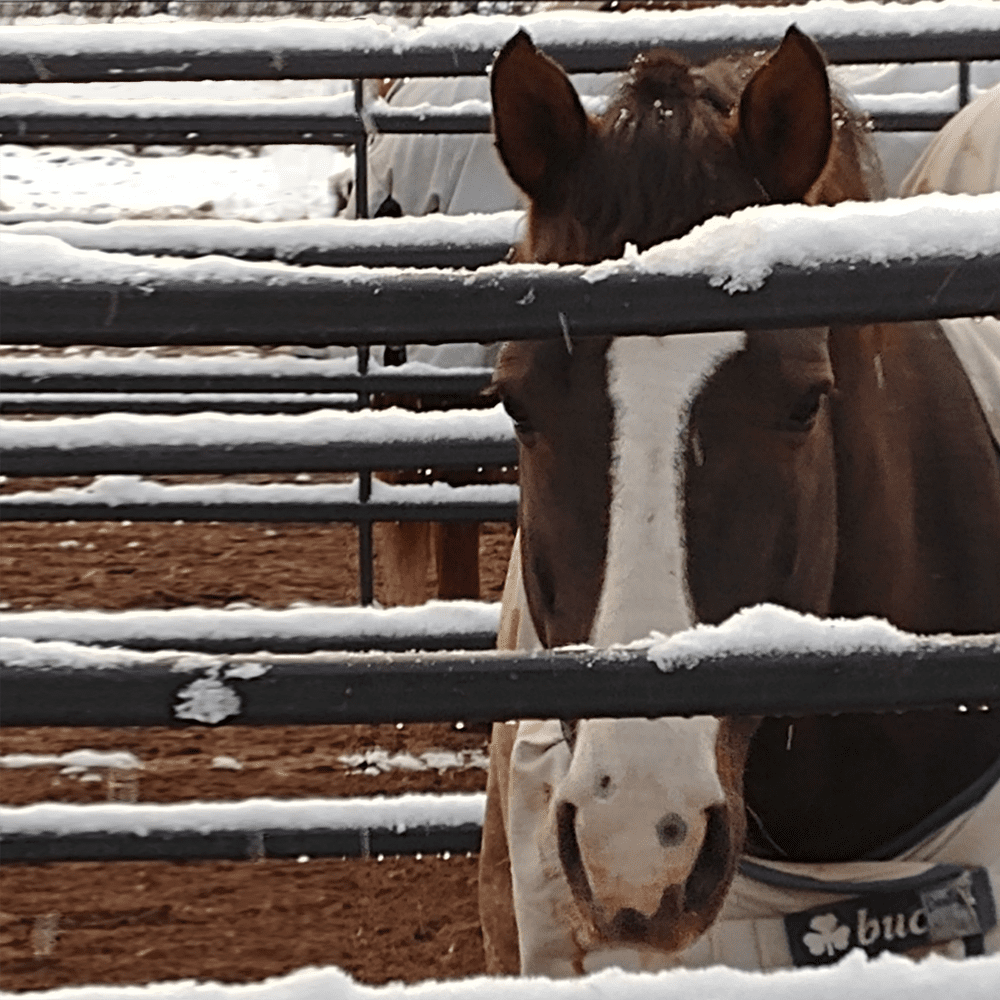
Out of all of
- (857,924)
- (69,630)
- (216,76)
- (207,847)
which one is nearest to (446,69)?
(216,76)

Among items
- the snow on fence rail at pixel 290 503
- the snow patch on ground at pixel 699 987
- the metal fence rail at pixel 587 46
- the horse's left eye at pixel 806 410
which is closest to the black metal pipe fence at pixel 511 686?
the snow patch on ground at pixel 699 987

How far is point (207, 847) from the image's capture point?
8.06 feet

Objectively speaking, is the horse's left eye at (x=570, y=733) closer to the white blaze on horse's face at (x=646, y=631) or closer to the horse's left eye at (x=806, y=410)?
the white blaze on horse's face at (x=646, y=631)

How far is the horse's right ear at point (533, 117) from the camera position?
146 centimetres

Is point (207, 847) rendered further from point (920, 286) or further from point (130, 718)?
point (920, 286)

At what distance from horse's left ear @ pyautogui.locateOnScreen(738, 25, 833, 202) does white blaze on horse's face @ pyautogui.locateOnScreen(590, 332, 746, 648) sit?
23cm

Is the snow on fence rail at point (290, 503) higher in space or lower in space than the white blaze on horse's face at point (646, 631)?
higher

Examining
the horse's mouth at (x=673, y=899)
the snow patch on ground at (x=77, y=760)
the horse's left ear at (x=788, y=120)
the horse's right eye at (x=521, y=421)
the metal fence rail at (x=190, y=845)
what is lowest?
the horse's mouth at (x=673, y=899)

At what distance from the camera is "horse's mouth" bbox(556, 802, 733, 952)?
48.1 inches

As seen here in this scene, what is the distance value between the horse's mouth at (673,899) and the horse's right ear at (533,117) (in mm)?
629

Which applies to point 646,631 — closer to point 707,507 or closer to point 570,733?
point 707,507

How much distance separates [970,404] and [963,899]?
0.54 meters

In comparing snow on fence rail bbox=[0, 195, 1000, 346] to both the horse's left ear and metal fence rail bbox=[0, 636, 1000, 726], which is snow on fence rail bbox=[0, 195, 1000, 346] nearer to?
metal fence rail bbox=[0, 636, 1000, 726]

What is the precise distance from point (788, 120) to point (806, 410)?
28 centimetres
